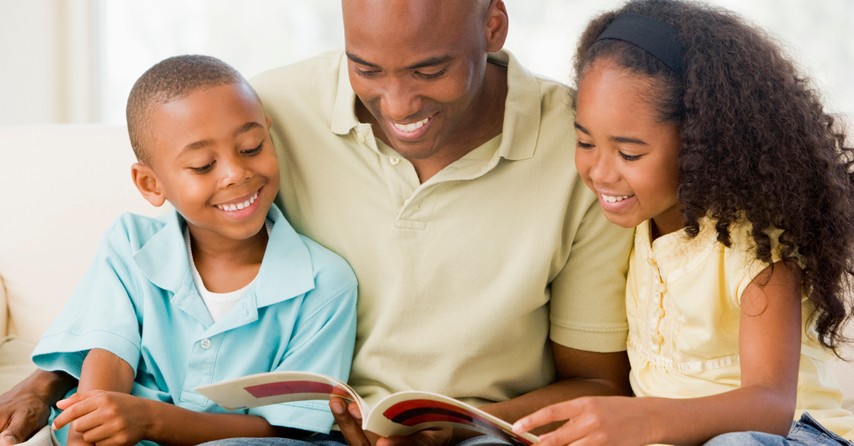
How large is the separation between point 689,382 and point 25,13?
296cm

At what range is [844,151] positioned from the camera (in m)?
1.74

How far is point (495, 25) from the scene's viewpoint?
6.03 ft

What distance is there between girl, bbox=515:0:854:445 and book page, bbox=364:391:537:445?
21cm

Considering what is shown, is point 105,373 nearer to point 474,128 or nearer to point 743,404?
point 474,128

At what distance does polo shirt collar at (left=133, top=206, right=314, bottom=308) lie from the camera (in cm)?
189

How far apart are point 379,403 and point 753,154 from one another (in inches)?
28.0

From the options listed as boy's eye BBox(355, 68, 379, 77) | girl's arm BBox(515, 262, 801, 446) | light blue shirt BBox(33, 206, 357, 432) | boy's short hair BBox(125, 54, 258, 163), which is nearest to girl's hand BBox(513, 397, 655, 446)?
girl's arm BBox(515, 262, 801, 446)

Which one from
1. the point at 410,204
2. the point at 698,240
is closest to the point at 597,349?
the point at 698,240

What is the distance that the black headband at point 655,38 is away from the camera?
166cm

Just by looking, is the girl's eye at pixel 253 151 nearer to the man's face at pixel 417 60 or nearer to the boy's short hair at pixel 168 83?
the boy's short hair at pixel 168 83

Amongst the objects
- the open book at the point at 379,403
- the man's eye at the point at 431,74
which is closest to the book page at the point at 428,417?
the open book at the point at 379,403

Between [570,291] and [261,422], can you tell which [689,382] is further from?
[261,422]

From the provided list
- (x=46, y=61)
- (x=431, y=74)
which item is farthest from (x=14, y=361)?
(x=46, y=61)

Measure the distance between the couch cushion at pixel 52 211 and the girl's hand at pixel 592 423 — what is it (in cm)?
131
